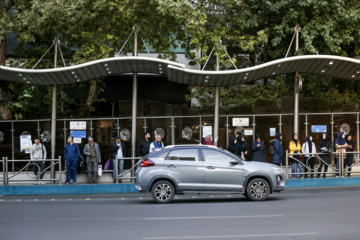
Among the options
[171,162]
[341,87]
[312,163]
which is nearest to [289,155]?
[312,163]

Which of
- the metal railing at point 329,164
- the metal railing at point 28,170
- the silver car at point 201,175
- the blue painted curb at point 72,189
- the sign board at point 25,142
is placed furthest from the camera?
the sign board at point 25,142

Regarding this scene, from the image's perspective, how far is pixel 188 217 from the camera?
13.6 meters

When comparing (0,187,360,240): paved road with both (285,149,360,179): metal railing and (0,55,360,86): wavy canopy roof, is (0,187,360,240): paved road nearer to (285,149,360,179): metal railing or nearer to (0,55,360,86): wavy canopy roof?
(285,149,360,179): metal railing

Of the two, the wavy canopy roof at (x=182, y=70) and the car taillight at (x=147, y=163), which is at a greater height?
the wavy canopy roof at (x=182, y=70)

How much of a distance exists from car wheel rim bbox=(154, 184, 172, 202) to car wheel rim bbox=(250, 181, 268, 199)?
2258 mm

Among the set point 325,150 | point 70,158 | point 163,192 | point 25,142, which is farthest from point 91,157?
point 325,150

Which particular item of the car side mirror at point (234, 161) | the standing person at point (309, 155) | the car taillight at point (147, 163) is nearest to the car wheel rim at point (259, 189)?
the car side mirror at point (234, 161)

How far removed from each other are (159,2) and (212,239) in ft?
51.5

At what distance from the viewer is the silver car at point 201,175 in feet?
55.4

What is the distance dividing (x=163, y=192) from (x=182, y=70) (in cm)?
681

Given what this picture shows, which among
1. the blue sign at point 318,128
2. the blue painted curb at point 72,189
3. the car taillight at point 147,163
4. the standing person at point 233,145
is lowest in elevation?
the blue painted curb at point 72,189

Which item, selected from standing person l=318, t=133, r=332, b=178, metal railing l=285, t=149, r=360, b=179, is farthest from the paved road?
standing person l=318, t=133, r=332, b=178

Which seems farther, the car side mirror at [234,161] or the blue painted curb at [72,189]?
the blue painted curb at [72,189]

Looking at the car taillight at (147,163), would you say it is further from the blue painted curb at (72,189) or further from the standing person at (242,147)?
the standing person at (242,147)
